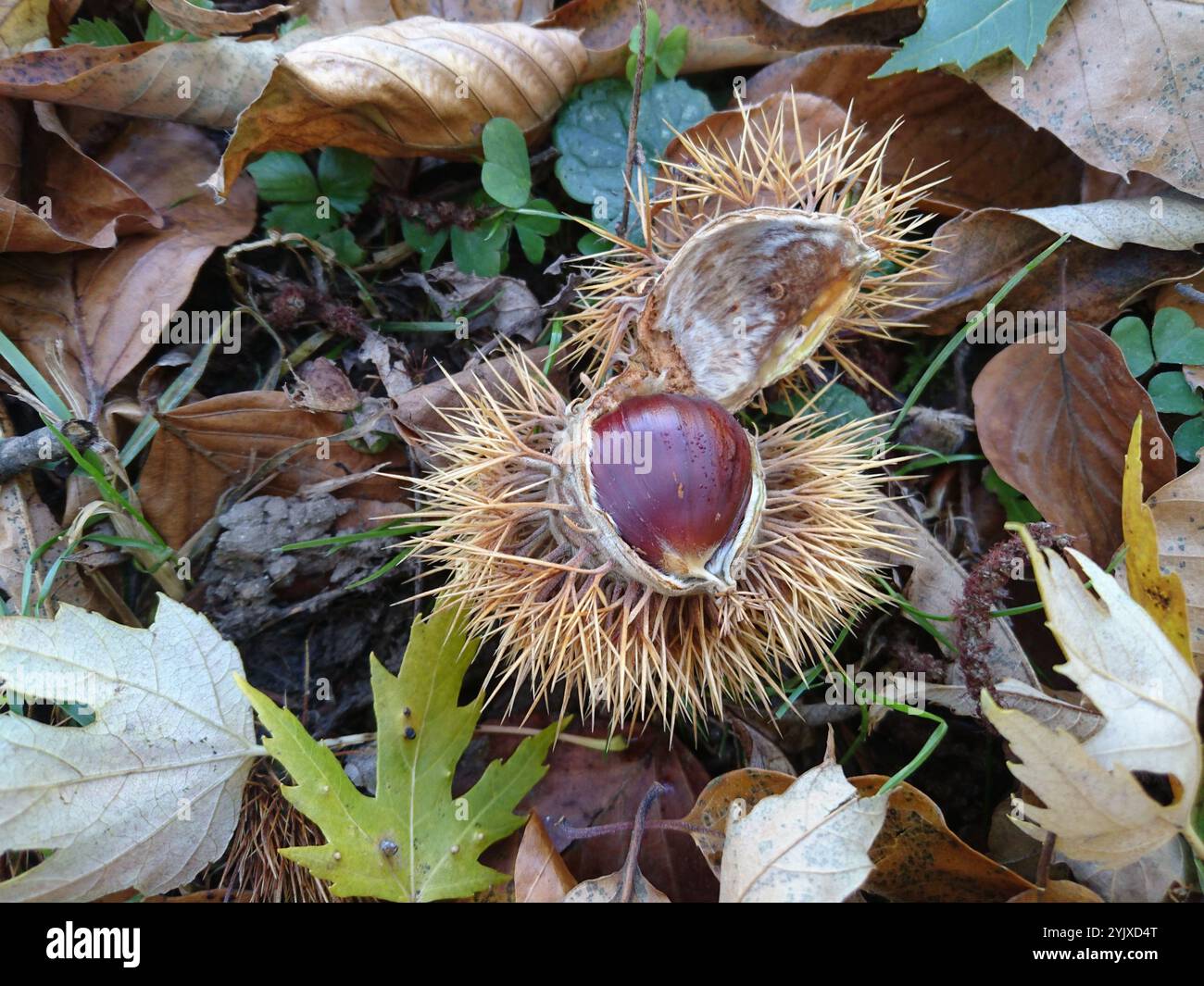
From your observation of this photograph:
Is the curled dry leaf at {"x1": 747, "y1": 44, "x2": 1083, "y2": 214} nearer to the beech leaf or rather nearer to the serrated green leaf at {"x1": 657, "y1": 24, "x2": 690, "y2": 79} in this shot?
the serrated green leaf at {"x1": 657, "y1": 24, "x2": 690, "y2": 79}

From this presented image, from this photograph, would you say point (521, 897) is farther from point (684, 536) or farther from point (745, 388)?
point (745, 388)

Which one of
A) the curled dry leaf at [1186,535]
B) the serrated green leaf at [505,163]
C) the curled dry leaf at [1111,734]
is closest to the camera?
the curled dry leaf at [1111,734]

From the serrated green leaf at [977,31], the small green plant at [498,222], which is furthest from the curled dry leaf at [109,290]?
the serrated green leaf at [977,31]

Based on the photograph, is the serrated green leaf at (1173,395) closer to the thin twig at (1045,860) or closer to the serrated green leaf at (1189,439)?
the serrated green leaf at (1189,439)

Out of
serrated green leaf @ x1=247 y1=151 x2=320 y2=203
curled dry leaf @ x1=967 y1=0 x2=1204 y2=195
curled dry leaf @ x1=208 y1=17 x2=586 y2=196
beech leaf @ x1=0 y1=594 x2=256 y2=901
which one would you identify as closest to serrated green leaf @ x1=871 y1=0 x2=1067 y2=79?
curled dry leaf @ x1=967 y1=0 x2=1204 y2=195

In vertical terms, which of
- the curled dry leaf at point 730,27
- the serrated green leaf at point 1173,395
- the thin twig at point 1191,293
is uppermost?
the curled dry leaf at point 730,27

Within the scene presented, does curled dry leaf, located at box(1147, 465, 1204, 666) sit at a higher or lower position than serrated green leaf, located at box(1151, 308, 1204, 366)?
lower
